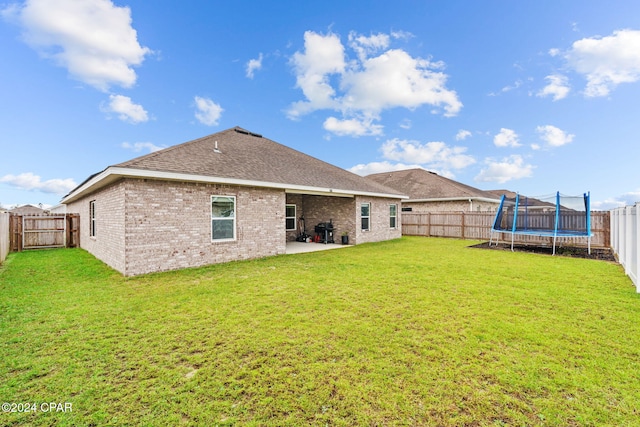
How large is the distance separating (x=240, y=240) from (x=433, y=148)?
17.2 m

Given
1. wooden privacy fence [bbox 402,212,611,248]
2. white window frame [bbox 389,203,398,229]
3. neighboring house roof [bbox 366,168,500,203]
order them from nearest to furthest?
wooden privacy fence [bbox 402,212,611,248], white window frame [bbox 389,203,398,229], neighboring house roof [bbox 366,168,500,203]

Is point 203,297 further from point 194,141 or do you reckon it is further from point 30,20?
point 30,20

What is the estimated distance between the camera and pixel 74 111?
1216 centimetres

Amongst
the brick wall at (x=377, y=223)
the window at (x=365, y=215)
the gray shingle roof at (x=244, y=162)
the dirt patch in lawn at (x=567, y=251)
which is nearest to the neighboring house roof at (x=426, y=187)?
the brick wall at (x=377, y=223)

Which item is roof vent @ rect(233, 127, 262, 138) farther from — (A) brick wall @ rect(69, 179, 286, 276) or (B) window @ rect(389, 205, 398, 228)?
(B) window @ rect(389, 205, 398, 228)

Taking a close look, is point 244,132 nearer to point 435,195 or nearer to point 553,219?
point 435,195

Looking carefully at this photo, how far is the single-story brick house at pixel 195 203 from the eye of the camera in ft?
23.1

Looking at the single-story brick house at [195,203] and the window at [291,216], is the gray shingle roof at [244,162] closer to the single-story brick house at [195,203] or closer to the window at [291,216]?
the single-story brick house at [195,203]

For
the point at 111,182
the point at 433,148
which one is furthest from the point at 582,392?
the point at 433,148

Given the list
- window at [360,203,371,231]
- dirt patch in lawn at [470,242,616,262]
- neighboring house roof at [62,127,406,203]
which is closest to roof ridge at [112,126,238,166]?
neighboring house roof at [62,127,406,203]

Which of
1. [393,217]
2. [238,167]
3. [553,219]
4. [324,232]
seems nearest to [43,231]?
[238,167]

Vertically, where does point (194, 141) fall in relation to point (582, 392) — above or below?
above

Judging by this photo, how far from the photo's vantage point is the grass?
222 cm

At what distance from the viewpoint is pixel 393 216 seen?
643 inches
